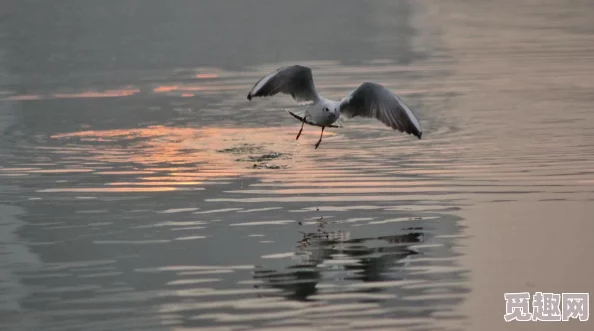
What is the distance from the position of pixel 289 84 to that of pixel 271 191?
1.52m

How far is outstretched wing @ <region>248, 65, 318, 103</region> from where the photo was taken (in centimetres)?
1389

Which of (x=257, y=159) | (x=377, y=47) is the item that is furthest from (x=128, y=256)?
(x=377, y=47)

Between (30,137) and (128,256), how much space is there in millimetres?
6860

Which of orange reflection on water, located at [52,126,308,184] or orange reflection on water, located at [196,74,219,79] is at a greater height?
orange reflection on water, located at [196,74,219,79]

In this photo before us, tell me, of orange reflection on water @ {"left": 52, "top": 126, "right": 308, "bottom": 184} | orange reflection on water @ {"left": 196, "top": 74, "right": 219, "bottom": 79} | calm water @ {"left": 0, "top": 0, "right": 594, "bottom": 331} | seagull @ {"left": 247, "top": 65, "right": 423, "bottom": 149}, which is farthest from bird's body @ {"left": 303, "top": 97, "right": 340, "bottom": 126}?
orange reflection on water @ {"left": 196, "top": 74, "right": 219, "bottom": 79}

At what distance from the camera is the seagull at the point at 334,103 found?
528 inches

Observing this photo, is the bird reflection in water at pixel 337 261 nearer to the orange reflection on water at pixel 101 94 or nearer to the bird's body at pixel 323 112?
the bird's body at pixel 323 112

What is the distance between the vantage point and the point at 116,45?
35.2m

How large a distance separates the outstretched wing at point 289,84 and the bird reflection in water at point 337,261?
112 inches

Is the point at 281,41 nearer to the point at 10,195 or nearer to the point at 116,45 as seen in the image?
the point at 116,45

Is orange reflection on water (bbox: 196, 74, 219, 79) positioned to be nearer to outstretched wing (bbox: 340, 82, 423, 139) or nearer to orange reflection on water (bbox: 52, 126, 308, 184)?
orange reflection on water (bbox: 52, 126, 308, 184)

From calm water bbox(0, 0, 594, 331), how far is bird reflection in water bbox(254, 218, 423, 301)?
0.02m

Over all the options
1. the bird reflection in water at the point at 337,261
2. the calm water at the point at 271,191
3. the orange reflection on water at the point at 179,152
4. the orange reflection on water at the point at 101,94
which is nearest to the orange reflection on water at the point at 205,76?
the calm water at the point at 271,191

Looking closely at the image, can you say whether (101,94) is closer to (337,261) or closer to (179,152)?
(179,152)
